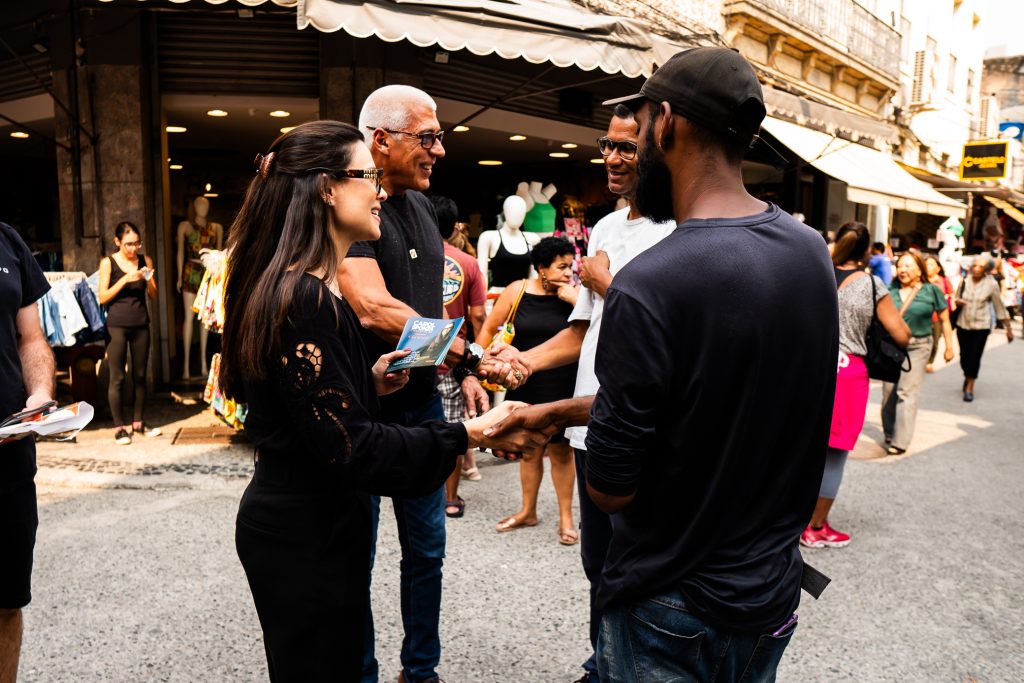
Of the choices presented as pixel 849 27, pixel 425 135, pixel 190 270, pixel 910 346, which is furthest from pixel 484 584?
pixel 849 27

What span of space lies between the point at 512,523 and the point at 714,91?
3.98m

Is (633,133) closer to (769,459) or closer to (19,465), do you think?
(769,459)

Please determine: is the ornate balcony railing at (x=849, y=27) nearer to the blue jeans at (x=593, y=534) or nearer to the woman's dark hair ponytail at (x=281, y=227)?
the blue jeans at (x=593, y=534)

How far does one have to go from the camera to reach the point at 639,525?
1.59m

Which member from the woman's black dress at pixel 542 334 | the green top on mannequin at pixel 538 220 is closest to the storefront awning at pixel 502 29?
the woman's black dress at pixel 542 334

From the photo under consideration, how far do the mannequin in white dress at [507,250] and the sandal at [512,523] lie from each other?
2.80m

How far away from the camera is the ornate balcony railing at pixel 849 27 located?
17.2 m

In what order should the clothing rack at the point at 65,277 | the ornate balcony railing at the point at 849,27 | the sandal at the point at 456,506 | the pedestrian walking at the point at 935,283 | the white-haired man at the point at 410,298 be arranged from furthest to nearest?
1. the ornate balcony railing at the point at 849,27
2. the pedestrian walking at the point at 935,283
3. the clothing rack at the point at 65,277
4. the sandal at the point at 456,506
5. the white-haired man at the point at 410,298

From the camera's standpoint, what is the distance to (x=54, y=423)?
2.08 metres

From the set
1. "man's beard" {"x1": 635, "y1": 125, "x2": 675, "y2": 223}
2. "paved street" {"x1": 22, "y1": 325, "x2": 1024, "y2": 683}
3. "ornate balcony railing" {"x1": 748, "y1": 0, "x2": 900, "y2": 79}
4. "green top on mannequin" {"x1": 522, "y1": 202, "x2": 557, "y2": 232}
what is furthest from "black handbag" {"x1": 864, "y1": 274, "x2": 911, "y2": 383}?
"ornate balcony railing" {"x1": 748, "y1": 0, "x2": 900, "y2": 79}

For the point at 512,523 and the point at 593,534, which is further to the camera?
the point at 512,523

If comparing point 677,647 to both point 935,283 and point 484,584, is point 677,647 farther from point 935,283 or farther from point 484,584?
point 935,283

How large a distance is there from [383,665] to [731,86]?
279cm

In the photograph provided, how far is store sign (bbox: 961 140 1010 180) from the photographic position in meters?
20.5
